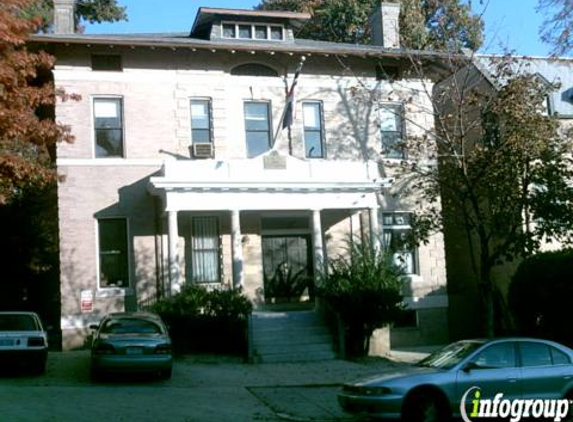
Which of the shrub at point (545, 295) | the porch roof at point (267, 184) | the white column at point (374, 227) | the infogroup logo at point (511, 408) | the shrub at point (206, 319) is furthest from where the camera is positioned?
the white column at point (374, 227)

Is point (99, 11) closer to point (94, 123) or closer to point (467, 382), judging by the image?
point (94, 123)

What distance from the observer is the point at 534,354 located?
11.9m

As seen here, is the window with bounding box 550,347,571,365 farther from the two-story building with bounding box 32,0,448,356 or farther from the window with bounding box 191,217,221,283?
the window with bounding box 191,217,221,283

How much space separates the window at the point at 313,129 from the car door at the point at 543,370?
13086 mm

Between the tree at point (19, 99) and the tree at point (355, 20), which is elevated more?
the tree at point (355, 20)

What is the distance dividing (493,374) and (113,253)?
43.7ft

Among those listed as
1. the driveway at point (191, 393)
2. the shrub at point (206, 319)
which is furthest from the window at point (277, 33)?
the driveway at point (191, 393)

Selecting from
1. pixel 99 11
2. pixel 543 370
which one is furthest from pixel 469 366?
pixel 99 11

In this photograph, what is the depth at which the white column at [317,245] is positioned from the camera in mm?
21938

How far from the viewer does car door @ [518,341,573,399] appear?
11.6 m

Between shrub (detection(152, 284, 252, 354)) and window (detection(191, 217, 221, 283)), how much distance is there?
87.2 inches

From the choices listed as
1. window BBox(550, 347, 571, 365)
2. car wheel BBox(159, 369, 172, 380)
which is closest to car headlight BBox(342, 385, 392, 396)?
window BBox(550, 347, 571, 365)

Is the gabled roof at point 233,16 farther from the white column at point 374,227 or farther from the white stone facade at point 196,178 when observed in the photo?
the white column at point 374,227

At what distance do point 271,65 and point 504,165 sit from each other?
9519 mm
